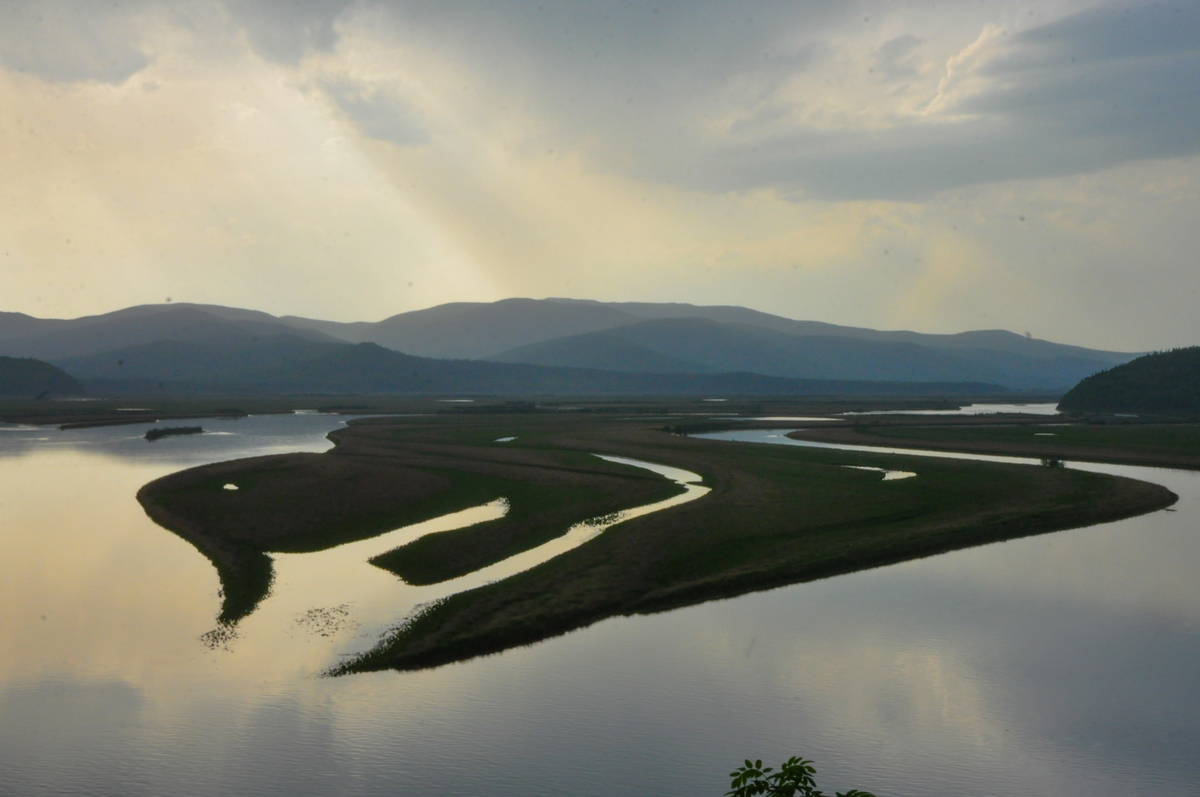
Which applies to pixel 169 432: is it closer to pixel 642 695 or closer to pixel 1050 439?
pixel 1050 439

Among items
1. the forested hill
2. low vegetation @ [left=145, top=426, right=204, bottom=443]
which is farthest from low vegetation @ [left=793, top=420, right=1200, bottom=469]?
low vegetation @ [left=145, top=426, right=204, bottom=443]

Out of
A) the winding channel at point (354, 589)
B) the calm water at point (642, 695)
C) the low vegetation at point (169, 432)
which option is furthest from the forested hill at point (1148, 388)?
the winding channel at point (354, 589)

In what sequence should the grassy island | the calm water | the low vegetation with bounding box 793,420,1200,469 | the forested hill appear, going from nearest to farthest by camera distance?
the calm water, the grassy island, the low vegetation with bounding box 793,420,1200,469, the forested hill

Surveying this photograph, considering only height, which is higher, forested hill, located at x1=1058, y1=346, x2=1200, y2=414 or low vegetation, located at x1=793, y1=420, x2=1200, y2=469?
forested hill, located at x1=1058, y1=346, x2=1200, y2=414

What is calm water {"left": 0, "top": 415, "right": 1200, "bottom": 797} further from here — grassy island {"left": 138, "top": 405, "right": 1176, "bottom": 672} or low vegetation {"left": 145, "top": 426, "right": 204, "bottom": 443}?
low vegetation {"left": 145, "top": 426, "right": 204, "bottom": 443}

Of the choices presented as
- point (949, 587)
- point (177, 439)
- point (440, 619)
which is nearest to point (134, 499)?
point (440, 619)

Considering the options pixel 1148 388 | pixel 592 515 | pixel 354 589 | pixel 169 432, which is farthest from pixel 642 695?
pixel 1148 388

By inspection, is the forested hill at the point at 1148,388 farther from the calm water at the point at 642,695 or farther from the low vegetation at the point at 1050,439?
the calm water at the point at 642,695

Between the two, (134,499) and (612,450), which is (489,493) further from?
(612,450)
